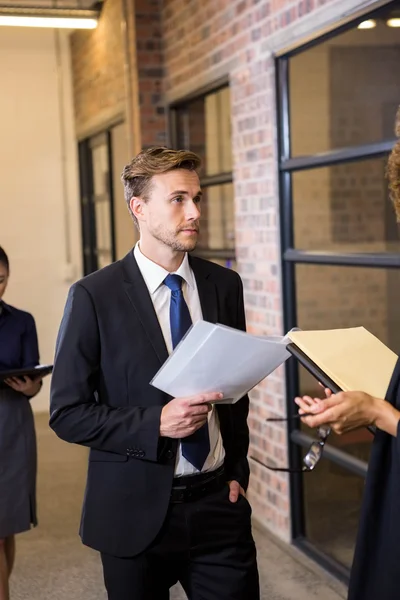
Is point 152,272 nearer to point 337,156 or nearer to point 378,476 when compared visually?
point 378,476

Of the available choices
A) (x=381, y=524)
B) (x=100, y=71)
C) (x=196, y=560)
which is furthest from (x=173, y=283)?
(x=100, y=71)

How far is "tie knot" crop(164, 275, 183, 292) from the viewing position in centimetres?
257

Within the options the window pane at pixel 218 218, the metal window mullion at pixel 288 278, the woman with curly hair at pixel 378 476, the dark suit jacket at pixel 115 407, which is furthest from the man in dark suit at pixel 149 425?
the window pane at pixel 218 218

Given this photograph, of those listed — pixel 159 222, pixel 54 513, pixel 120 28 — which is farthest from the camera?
pixel 120 28

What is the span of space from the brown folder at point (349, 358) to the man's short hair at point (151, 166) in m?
0.67

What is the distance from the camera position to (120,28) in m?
6.55

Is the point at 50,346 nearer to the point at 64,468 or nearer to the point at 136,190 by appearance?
the point at 64,468

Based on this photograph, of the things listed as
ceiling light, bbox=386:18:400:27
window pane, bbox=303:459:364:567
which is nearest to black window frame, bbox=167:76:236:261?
window pane, bbox=303:459:364:567

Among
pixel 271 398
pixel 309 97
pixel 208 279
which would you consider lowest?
pixel 271 398

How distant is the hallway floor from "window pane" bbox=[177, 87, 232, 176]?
203 centimetres

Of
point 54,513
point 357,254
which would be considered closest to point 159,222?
point 357,254

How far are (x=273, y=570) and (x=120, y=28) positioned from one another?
13.5 feet

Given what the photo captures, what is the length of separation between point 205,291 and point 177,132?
3.92 meters

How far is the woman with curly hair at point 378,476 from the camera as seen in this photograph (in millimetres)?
1959
